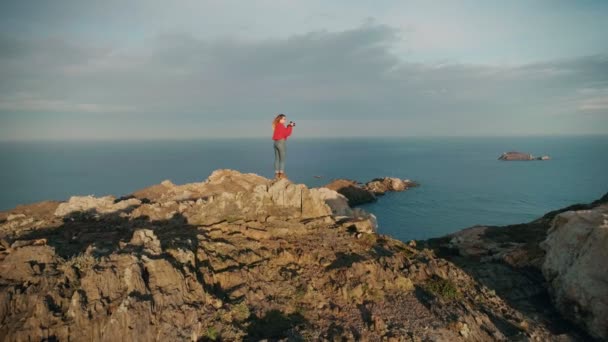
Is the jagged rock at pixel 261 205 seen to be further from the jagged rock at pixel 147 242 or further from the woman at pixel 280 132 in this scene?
the jagged rock at pixel 147 242

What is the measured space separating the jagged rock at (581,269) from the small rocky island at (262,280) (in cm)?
6

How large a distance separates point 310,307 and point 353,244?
5268 mm

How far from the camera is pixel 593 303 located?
566 inches

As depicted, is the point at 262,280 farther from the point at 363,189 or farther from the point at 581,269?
the point at 363,189

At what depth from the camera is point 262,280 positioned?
11.9m

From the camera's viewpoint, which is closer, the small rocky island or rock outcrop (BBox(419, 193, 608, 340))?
the small rocky island

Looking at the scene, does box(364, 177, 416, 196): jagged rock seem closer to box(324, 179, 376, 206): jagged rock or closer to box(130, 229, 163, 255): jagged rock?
box(324, 179, 376, 206): jagged rock

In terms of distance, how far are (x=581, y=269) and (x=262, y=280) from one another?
15728mm

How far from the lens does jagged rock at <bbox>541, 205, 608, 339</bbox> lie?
14289mm

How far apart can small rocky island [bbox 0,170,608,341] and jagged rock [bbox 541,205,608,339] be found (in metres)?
0.06

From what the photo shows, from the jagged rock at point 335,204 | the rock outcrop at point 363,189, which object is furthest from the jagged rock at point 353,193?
the jagged rock at point 335,204

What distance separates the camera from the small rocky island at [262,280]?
8.22 metres

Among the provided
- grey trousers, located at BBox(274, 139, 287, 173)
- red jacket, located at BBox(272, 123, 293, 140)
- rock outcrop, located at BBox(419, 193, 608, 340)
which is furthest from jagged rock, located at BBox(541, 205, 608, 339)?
red jacket, located at BBox(272, 123, 293, 140)

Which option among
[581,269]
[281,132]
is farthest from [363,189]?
[281,132]
